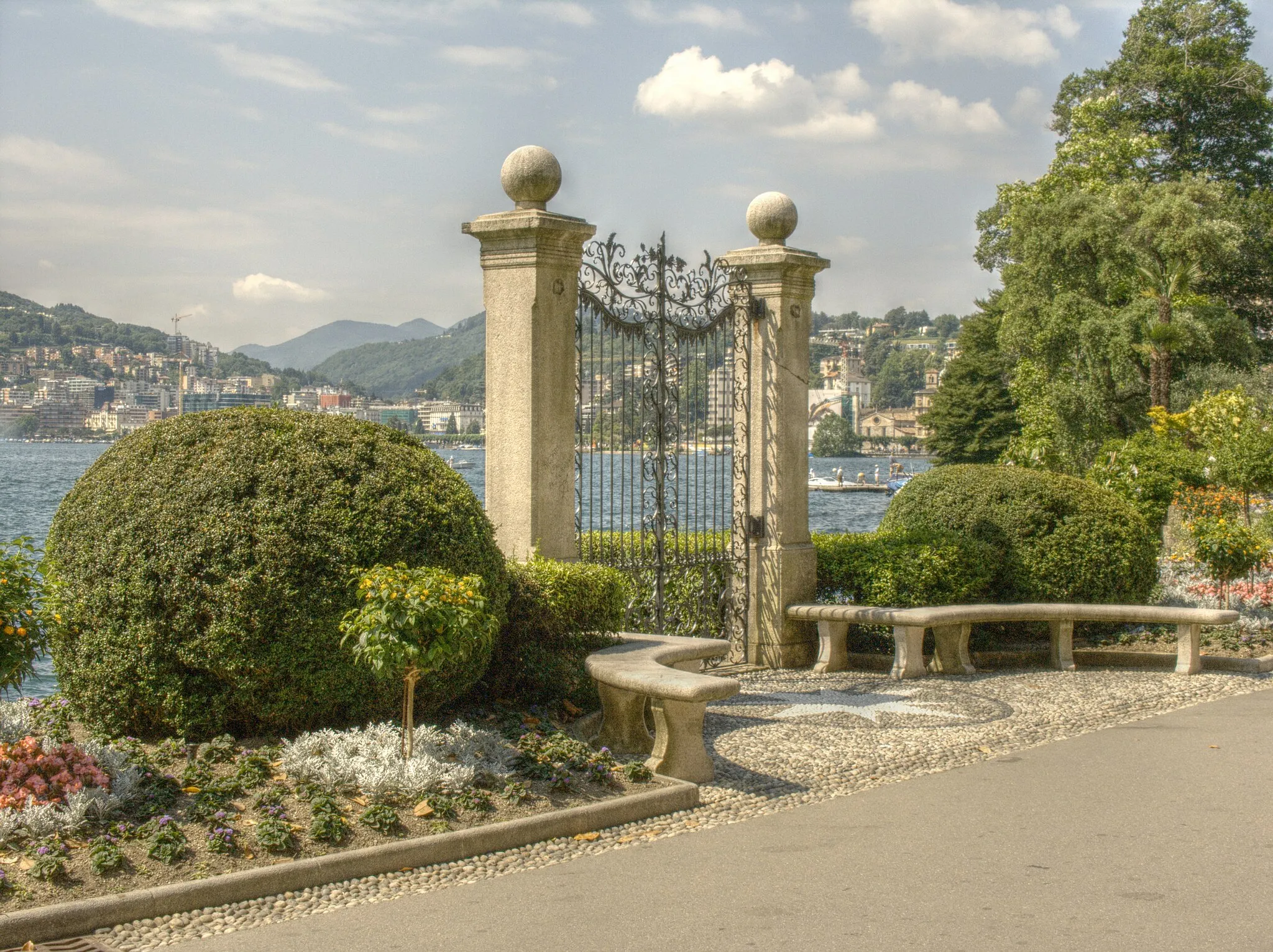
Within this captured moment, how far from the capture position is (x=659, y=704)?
660cm

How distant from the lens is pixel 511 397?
326 inches

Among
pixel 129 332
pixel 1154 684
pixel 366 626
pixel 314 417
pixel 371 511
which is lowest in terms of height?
pixel 1154 684

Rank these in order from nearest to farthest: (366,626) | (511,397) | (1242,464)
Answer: (366,626)
(511,397)
(1242,464)

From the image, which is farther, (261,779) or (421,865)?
(261,779)

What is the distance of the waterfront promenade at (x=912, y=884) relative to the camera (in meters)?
4.38

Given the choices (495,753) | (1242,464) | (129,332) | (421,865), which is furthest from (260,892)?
(129,332)

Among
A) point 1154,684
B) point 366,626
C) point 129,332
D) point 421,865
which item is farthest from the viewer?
point 129,332

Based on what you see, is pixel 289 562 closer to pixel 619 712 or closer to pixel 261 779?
pixel 261 779

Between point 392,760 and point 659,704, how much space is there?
1537 mm

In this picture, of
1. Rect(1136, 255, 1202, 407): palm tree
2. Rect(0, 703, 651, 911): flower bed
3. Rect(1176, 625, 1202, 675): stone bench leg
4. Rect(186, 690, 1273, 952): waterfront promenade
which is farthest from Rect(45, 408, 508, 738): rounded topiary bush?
Rect(1136, 255, 1202, 407): palm tree

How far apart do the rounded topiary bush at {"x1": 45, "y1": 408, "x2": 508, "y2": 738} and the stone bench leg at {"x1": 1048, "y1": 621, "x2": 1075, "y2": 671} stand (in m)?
6.17

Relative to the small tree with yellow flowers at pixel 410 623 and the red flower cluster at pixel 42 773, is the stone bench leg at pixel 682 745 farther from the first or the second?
the red flower cluster at pixel 42 773

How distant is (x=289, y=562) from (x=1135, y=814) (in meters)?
4.30

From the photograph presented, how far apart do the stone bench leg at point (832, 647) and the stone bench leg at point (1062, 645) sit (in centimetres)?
185
